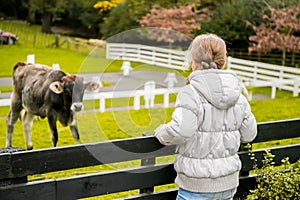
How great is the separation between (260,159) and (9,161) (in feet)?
6.07

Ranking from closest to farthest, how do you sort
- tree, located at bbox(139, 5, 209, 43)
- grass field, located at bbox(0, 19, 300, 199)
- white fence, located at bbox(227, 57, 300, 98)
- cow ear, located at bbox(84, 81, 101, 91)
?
grass field, located at bbox(0, 19, 300, 199) → cow ear, located at bbox(84, 81, 101, 91) → white fence, located at bbox(227, 57, 300, 98) → tree, located at bbox(139, 5, 209, 43)

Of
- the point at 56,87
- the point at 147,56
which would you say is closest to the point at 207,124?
the point at 56,87

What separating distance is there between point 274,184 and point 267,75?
44.1ft

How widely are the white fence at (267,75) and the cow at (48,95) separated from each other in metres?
7.36

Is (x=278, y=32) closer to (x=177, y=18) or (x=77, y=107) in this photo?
(x=177, y=18)

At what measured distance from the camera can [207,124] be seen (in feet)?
9.61

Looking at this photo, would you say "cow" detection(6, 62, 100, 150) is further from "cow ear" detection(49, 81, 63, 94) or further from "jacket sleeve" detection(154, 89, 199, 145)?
"jacket sleeve" detection(154, 89, 199, 145)

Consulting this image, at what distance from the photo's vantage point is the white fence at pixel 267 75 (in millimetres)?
14070

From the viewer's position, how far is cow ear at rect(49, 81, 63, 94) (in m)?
6.58

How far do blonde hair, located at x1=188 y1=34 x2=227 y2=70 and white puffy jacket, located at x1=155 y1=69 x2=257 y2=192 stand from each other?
0.05 metres

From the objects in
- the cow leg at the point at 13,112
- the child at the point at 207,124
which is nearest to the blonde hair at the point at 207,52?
the child at the point at 207,124

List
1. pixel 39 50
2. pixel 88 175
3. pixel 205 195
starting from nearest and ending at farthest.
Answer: pixel 205 195 → pixel 88 175 → pixel 39 50

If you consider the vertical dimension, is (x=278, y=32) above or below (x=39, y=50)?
above

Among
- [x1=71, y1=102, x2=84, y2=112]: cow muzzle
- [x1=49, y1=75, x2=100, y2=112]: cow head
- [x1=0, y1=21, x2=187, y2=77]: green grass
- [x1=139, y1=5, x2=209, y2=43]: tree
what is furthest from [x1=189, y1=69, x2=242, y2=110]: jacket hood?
[x1=139, y1=5, x2=209, y2=43]: tree
